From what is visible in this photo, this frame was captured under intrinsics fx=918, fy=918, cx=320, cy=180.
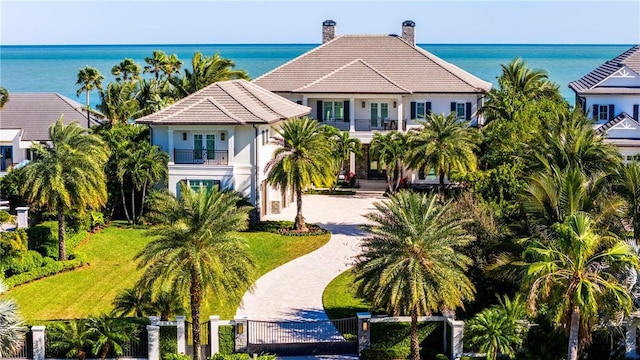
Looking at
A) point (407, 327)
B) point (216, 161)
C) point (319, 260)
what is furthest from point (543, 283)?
point (216, 161)

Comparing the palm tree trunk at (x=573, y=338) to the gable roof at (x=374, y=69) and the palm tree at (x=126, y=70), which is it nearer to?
the gable roof at (x=374, y=69)

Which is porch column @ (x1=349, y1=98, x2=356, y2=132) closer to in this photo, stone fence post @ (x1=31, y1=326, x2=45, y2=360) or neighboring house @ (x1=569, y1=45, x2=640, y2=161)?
neighboring house @ (x1=569, y1=45, x2=640, y2=161)

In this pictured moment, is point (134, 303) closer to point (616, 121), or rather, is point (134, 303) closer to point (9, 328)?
point (9, 328)

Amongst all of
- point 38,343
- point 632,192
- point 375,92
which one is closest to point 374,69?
point 375,92

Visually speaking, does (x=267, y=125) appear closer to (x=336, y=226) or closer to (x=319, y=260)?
(x=336, y=226)

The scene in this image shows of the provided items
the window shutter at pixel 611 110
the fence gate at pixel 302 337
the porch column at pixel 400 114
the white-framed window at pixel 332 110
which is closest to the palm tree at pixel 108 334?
the fence gate at pixel 302 337

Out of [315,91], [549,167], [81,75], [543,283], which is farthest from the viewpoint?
[81,75]
